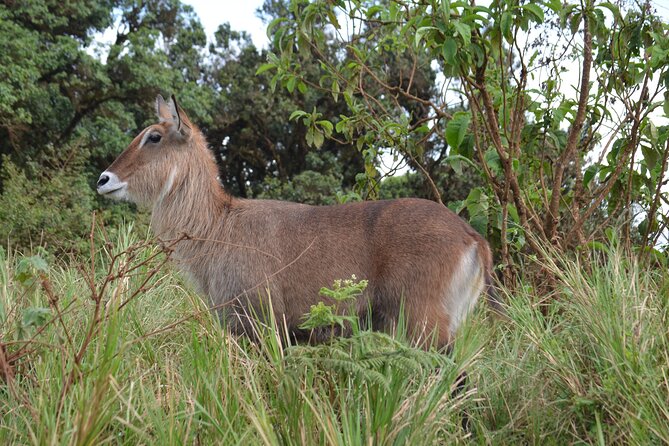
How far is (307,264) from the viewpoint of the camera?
4.01 meters

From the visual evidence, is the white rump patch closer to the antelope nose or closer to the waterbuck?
the waterbuck

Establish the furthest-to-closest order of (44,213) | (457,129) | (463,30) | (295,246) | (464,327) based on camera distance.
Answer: (44,213) → (457,129) → (295,246) → (463,30) → (464,327)

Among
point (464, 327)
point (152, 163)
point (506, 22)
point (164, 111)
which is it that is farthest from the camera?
point (164, 111)

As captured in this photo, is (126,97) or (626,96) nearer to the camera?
(626,96)

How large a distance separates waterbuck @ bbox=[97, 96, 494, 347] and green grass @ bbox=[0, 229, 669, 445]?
0.34 meters

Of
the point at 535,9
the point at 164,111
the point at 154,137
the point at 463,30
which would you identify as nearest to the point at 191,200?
the point at 154,137

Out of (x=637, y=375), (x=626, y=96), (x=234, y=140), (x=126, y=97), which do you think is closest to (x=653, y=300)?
(x=637, y=375)

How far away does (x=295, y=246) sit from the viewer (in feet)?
13.3

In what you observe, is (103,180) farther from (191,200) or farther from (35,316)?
(35,316)

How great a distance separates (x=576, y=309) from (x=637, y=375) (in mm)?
714

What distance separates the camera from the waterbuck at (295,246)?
12.3 ft

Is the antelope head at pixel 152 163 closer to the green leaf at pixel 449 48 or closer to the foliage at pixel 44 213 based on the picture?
the green leaf at pixel 449 48

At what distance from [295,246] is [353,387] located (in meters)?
1.49

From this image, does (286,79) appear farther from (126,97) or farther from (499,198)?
(126,97)
